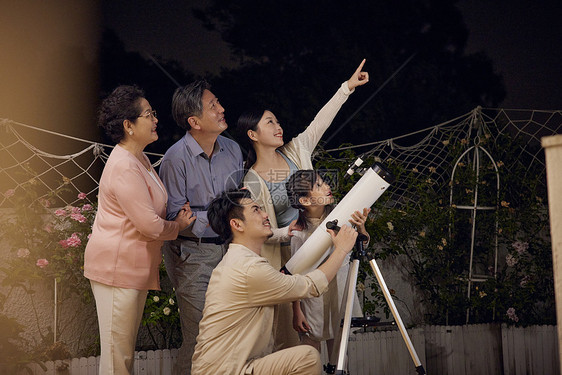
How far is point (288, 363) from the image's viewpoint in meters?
2.49

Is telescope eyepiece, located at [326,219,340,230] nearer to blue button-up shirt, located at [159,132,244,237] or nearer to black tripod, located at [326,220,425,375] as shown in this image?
black tripod, located at [326,220,425,375]

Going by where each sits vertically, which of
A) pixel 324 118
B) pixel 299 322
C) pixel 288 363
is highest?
pixel 324 118

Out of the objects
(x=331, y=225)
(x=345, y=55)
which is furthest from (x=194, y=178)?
(x=345, y=55)

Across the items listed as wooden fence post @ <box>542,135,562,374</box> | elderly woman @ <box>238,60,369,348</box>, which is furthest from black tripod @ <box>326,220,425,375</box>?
wooden fence post @ <box>542,135,562,374</box>

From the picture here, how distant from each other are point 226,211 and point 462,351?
229cm

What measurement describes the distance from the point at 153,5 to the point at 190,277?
5.39 meters

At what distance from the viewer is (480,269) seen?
15.7 feet

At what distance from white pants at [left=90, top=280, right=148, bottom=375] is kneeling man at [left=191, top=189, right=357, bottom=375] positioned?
0.32 meters

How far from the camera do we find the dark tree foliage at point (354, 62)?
7859 millimetres

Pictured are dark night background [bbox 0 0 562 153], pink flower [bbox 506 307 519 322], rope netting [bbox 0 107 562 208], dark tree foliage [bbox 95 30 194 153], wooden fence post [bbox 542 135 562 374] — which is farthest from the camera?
dark tree foliage [bbox 95 30 194 153]

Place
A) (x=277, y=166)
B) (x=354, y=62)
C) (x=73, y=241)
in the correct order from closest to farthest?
(x=277, y=166) → (x=73, y=241) → (x=354, y=62)

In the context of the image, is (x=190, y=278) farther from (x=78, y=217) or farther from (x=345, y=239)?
(x=78, y=217)

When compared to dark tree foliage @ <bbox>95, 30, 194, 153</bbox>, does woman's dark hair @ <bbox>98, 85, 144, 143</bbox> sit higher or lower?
lower

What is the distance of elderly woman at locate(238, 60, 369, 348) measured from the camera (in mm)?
3148
